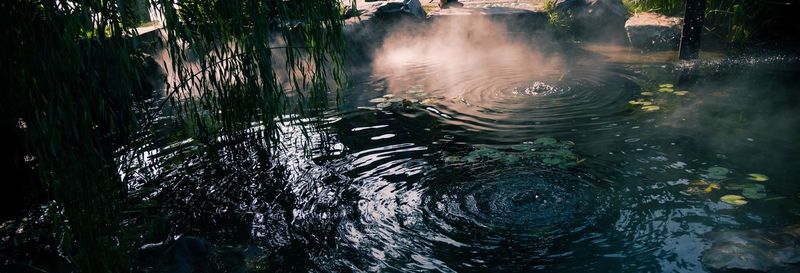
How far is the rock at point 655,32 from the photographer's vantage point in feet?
34.5

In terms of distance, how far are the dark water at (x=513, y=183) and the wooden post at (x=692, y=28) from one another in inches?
53.1

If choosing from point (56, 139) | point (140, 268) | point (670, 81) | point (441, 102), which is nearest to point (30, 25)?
point (56, 139)

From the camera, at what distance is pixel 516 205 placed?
4.65 metres

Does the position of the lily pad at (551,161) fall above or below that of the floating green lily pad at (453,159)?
below

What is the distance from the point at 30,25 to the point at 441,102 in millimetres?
5624

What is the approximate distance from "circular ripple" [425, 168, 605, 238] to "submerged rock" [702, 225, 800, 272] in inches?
34.2

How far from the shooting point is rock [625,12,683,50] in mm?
10508

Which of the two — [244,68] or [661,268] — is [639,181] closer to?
[661,268]

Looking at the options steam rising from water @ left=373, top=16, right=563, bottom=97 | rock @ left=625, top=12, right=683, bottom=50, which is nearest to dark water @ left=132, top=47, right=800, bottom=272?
steam rising from water @ left=373, top=16, right=563, bottom=97

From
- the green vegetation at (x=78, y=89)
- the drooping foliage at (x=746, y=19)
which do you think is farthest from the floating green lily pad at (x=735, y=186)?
the drooping foliage at (x=746, y=19)

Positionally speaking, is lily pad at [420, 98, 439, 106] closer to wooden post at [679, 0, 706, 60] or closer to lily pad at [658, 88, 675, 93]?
lily pad at [658, 88, 675, 93]

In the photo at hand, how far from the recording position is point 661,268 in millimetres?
3752

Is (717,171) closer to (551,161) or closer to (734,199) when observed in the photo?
(734,199)

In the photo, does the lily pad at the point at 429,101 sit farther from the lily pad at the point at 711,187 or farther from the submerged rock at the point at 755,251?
the submerged rock at the point at 755,251
